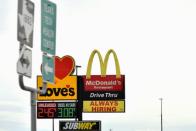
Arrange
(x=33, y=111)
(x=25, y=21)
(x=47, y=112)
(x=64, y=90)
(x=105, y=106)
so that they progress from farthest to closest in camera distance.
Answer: (x=64, y=90), (x=47, y=112), (x=105, y=106), (x=33, y=111), (x=25, y=21)

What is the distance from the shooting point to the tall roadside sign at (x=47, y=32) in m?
9.46

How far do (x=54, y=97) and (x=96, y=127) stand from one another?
431cm

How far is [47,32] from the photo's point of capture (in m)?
9.52

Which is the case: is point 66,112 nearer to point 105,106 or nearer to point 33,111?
point 105,106

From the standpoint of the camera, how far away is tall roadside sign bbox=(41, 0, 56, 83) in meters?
9.46

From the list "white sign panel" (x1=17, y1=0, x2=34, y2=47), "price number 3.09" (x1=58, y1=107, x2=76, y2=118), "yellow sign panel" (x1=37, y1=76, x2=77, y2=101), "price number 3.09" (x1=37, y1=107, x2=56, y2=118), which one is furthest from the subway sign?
"white sign panel" (x1=17, y1=0, x2=34, y2=47)

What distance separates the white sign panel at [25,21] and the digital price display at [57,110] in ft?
119

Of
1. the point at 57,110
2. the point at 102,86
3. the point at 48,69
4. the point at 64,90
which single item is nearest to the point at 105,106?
the point at 102,86

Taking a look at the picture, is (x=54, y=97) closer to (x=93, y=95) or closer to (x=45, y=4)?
(x=93, y=95)

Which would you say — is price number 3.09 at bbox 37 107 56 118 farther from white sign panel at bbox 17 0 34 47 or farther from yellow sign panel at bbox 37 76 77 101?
white sign panel at bbox 17 0 34 47

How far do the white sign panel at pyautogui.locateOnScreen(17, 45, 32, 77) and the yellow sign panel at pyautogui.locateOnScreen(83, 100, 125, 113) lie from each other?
36319mm

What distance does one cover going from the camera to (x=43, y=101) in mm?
46062

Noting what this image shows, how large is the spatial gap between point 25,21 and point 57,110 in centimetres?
3664

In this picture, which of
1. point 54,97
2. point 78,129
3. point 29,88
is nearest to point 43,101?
point 54,97
